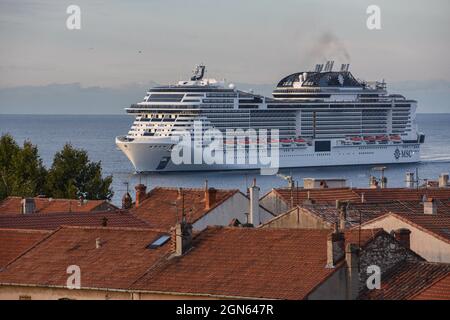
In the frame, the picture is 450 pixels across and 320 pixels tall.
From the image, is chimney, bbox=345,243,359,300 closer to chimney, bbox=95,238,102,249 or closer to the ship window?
chimney, bbox=95,238,102,249

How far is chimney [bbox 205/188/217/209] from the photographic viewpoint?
3650 cm

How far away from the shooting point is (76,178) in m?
59.8

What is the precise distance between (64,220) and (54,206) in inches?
281

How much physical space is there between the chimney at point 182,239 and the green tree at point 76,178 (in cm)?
3198

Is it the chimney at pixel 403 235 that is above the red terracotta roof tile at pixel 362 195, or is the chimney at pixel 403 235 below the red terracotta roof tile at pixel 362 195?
above

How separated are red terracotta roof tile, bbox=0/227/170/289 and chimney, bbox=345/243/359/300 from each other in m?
3.69

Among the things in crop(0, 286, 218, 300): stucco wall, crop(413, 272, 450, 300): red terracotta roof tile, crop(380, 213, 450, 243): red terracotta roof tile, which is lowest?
crop(0, 286, 218, 300): stucco wall

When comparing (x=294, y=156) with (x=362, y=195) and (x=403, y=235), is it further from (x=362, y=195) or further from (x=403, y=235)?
(x=403, y=235)

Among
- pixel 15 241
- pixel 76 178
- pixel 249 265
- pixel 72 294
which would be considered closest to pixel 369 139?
pixel 76 178

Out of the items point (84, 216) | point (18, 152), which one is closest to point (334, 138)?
point (18, 152)

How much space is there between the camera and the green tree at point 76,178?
5817 cm

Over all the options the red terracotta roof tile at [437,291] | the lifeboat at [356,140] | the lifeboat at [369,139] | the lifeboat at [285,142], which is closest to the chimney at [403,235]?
the red terracotta roof tile at [437,291]

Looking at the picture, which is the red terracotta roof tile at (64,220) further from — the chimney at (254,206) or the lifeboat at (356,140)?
the lifeboat at (356,140)

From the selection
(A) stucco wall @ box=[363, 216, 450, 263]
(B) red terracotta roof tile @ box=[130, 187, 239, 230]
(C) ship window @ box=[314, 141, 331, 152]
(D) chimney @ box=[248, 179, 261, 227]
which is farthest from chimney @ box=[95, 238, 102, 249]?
(C) ship window @ box=[314, 141, 331, 152]
